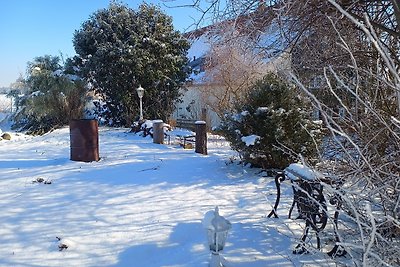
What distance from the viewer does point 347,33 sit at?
307 cm

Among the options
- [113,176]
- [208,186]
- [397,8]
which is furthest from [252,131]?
[397,8]

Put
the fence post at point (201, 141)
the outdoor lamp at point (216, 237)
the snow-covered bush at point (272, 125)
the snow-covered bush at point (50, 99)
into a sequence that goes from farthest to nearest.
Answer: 1. the snow-covered bush at point (50, 99)
2. the fence post at point (201, 141)
3. the snow-covered bush at point (272, 125)
4. the outdoor lamp at point (216, 237)

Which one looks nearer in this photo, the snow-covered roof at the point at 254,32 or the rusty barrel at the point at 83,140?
the snow-covered roof at the point at 254,32

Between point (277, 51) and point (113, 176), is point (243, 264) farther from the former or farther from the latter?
point (113, 176)

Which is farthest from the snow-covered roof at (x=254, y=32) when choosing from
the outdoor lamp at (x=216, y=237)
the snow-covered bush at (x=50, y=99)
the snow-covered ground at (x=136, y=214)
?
the snow-covered bush at (x=50, y=99)

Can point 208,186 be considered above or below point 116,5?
below

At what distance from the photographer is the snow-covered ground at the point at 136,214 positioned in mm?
3094

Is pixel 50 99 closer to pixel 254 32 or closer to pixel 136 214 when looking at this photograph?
pixel 136 214

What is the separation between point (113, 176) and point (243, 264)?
312 cm

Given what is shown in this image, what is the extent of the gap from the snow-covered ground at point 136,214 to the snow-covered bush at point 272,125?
0.40m

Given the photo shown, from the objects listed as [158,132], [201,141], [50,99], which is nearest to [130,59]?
[50,99]

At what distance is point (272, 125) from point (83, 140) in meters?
3.28

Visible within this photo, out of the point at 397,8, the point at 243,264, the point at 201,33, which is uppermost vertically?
the point at 201,33

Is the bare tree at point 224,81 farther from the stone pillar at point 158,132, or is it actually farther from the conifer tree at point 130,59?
the stone pillar at point 158,132
